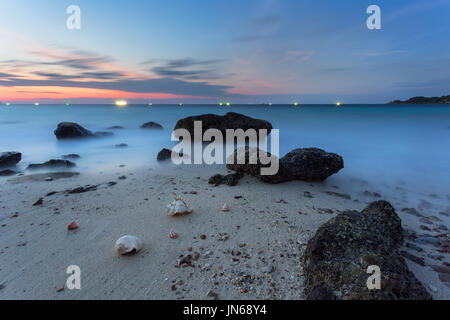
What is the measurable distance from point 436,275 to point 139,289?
3.39 meters

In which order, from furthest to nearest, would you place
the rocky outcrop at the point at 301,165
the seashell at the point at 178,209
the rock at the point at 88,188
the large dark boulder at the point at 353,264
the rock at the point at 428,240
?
the rocky outcrop at the point at 301,165, the rock at the point at 88,188, the seashell at the point at 178,209, the rock at the point at 428,240, the large dark boulder at the point at 353,264

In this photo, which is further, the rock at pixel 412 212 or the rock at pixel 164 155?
the rock at pixel 164 155

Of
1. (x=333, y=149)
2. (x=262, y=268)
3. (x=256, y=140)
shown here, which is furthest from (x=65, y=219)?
(x=333, y=149)

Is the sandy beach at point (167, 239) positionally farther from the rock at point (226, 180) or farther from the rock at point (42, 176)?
the rock at point (42, 176)

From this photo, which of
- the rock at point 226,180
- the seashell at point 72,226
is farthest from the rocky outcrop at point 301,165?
the seashell at point 72,226

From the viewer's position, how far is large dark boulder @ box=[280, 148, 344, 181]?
571 centimetres

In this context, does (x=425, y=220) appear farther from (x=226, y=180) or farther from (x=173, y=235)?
(x=173, y=235)

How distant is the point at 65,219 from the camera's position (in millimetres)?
3691

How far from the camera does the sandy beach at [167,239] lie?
2314mm

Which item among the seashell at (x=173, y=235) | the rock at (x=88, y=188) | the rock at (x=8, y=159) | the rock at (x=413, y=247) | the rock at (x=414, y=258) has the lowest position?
the rock at (x=414, y=258)

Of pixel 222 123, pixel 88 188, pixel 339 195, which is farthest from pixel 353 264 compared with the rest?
pixel 222 123

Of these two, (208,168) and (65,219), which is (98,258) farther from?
(208,168)

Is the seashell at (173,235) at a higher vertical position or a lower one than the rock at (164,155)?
lower

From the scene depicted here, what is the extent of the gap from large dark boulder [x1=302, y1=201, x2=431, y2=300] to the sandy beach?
0.27 m
